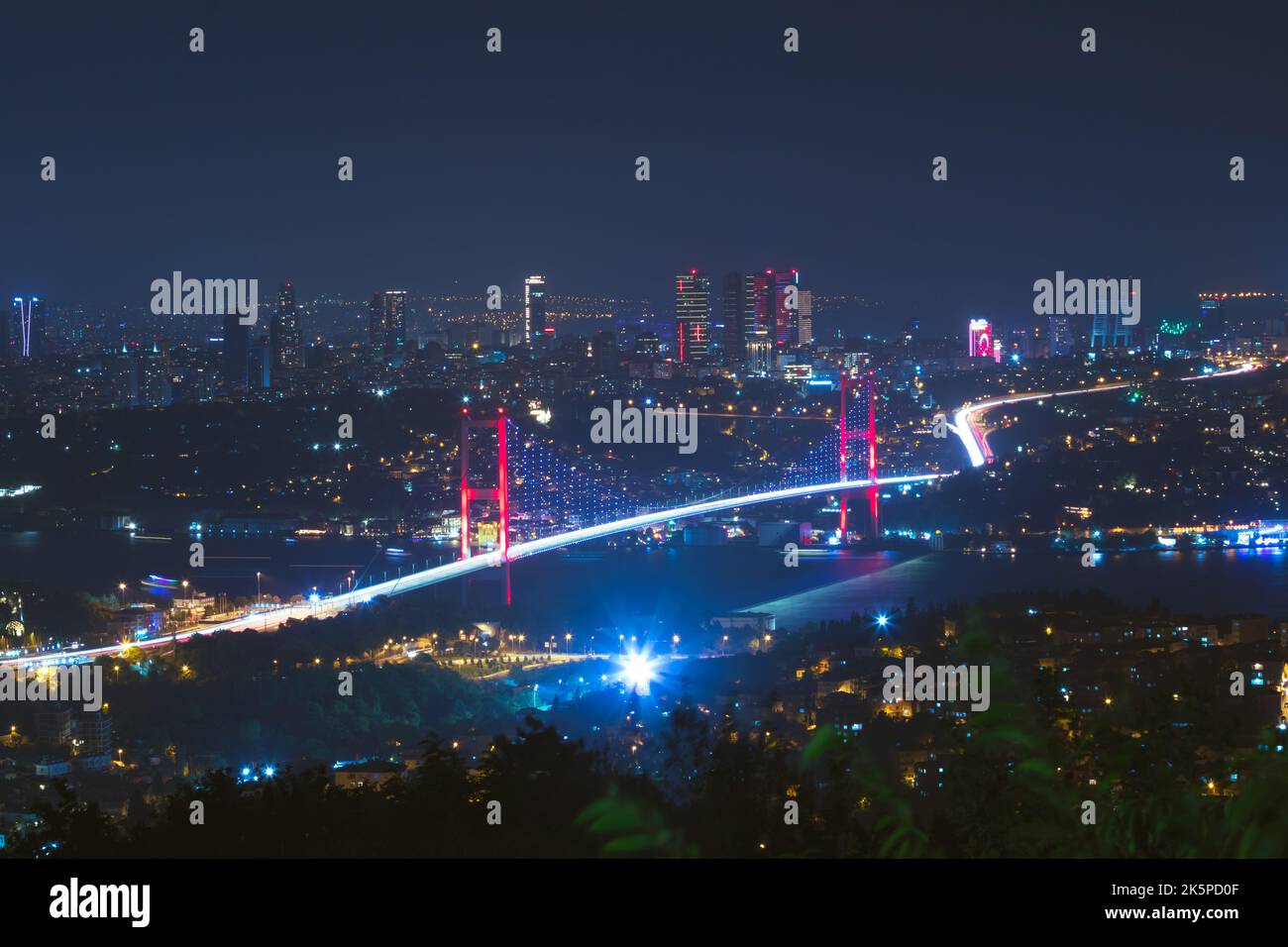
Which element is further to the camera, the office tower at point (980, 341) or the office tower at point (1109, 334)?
the office tower at point (980, 341)

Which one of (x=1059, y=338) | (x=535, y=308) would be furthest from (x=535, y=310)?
(x=1059, y=338)

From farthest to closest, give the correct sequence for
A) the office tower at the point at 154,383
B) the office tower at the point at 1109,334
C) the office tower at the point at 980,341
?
the office tower at the point at 980,341, the office tower at the point at 1109,334, the office tower at the point at 154,383

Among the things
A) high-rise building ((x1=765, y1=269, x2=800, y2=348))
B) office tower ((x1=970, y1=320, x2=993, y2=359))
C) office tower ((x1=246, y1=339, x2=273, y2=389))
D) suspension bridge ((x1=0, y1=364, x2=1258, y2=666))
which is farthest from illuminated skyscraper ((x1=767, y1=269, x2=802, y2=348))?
office tower ((x1=246, y1=339, x2=273, y2=389))

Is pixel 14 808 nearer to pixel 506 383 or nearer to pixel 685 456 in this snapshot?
pixel 685 456

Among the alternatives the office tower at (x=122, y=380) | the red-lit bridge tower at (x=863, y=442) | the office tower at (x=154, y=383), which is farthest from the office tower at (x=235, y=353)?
the red-lit bridge tower at (x=863, y=442)

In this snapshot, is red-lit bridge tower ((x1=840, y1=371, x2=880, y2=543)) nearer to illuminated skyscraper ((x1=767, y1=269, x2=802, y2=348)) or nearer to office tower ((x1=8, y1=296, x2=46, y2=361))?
illuminated skyscraper ((x1=767, y1=269, x2=802, y2=348))

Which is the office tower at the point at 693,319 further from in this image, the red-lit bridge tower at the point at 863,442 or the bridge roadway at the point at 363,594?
the bridge roadway at the point at 363,594
